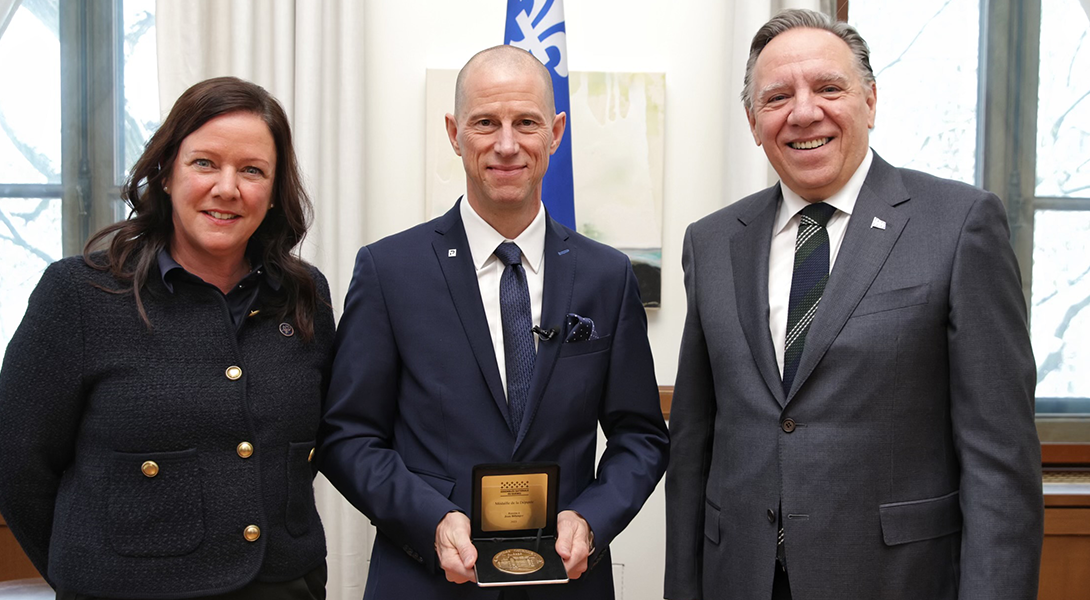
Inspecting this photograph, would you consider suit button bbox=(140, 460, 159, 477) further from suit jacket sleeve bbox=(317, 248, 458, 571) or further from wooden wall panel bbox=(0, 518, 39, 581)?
wooden wall panel bbox=(0, 518, 39, 581)

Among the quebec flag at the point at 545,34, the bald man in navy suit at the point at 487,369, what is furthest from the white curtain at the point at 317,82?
the bald man in navy suit at the point at 487,369

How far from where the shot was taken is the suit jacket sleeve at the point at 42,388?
66.4 inches

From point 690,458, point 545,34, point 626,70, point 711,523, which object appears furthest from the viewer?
point 626,70

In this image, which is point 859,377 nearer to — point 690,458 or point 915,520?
point 915,520

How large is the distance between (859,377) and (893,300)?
→ 6.9 inches

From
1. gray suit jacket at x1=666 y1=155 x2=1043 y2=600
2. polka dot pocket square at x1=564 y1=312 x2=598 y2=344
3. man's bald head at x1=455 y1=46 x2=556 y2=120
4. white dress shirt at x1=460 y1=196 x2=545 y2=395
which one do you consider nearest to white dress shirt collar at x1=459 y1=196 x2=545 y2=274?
white dress shirt at x1=460 y1=196 x2=545 y2=395

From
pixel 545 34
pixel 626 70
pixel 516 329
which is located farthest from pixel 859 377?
pixel 626 70

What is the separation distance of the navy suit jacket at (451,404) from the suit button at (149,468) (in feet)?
1.29

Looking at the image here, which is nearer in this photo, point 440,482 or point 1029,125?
point 440,482

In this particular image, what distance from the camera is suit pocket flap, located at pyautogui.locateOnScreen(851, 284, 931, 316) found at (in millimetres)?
1726

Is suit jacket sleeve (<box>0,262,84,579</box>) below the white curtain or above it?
below

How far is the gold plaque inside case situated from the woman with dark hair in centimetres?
44

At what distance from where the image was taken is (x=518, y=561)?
1.69 m

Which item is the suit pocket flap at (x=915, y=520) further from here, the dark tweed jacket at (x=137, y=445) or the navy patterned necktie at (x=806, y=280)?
the dark tweed jacket at (x=137, y=445)
